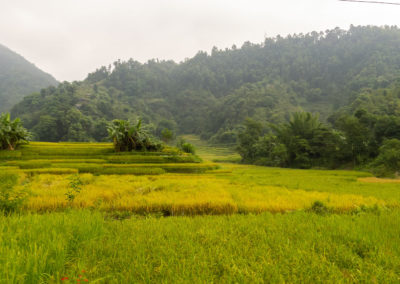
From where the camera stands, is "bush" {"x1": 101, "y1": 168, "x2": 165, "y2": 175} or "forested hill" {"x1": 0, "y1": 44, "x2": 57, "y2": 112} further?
"forested hill" {"x1": 0, "y1": 44, "x2": 57, "y2": 112}

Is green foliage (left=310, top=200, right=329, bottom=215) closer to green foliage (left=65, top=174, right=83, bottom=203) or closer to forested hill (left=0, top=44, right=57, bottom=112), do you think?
green foliage (left=65, top=174, right=83, bottom=203)

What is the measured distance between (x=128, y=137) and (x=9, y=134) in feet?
31.2

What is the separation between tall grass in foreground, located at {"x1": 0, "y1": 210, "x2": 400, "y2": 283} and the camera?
6.78 ft

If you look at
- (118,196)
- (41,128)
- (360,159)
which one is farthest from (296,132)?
(41,128)

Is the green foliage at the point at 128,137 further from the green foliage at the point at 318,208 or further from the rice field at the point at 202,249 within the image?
the green foliage at the point at 318,208

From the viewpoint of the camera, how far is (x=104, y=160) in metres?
15.5

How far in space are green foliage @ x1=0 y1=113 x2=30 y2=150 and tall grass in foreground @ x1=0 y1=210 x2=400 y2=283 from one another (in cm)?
1854

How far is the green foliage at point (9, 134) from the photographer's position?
1648 centimetres

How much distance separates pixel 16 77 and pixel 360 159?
16436 centimetres

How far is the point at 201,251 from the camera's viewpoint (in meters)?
2.58

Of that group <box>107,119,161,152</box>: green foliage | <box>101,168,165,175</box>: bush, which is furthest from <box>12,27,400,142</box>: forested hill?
<box>101,168,165,175</box>: bush

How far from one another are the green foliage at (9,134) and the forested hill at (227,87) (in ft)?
134

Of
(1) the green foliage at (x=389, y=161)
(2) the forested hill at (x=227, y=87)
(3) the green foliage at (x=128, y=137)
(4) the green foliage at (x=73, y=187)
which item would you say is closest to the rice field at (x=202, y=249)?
(4) the green foliage at (x=73, y=187)

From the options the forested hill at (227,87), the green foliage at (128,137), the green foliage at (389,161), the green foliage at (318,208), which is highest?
the forested hill at (227,87)
